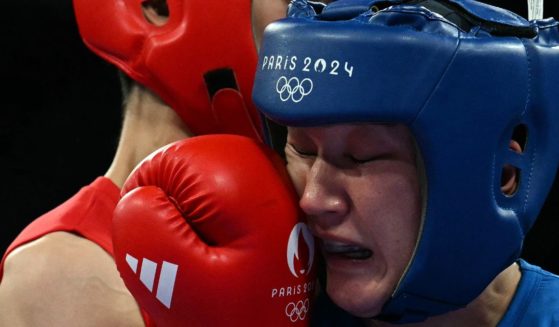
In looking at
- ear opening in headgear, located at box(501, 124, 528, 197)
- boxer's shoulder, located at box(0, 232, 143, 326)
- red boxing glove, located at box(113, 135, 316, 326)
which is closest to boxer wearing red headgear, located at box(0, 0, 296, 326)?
boxer's shoulder, located at box(0, 232, 143, 326)

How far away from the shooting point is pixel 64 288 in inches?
60.7

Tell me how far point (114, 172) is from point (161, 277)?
0.54 metres

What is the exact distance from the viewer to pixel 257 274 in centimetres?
131

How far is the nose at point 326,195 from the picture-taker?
1296 millimetres

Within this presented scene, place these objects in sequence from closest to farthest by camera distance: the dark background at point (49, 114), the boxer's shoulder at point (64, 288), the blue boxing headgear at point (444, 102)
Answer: the blue boxing headgear at point (444, 102) < the boxer's shoulder at point (64, 288) < the dark background at point (49, 114)

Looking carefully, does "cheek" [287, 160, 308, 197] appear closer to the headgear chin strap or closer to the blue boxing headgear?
the blue boxing headgear

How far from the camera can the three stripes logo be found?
4.22 feet

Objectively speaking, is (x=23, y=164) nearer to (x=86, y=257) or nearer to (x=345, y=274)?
(x=86, y=257)

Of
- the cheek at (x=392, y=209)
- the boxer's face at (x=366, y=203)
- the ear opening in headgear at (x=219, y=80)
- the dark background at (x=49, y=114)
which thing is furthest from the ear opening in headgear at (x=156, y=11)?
the dark background at (x=49, y=114)

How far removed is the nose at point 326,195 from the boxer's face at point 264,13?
1.66 feet

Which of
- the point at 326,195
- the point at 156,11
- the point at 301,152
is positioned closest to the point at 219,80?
the point at 156,11

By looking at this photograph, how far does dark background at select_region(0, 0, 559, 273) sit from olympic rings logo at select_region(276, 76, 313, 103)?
5.52 ft

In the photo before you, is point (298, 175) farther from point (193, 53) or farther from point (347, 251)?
point (193, 53)

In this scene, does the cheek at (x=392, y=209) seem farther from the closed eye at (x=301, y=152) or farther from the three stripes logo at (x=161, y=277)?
the three stripes logo at (x=161, y=277)
